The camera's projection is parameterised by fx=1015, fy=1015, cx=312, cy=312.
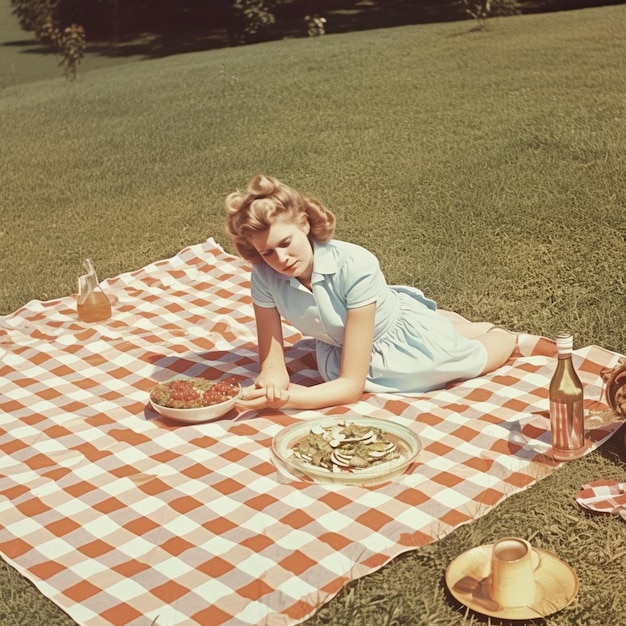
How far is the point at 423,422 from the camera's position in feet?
15.4

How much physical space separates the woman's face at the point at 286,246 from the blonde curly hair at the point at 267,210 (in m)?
0.03

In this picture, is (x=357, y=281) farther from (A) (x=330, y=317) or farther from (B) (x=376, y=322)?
(B) (x=376, y=322)

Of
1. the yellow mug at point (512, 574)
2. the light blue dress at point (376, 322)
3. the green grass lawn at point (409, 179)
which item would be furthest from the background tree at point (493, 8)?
the yellow mug at point (512, 574)

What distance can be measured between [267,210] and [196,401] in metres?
0.97

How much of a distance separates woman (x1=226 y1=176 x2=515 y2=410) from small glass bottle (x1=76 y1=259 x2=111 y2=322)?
5.32 feet

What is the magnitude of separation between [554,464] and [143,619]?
1.84 meters

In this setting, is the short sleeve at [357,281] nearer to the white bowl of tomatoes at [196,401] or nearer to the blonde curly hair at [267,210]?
the blonde curly hair at [267,210]

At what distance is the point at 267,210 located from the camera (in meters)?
4.53

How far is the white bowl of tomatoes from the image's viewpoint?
473 centimetres

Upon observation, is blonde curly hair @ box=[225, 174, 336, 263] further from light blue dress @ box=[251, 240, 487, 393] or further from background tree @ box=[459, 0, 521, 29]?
background tree @ box=[459, 0, 521, 29]

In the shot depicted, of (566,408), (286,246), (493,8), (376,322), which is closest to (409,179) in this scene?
(376,322)

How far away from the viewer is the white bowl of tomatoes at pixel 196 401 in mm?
4734

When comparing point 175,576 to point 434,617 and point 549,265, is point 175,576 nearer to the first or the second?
point 434,617

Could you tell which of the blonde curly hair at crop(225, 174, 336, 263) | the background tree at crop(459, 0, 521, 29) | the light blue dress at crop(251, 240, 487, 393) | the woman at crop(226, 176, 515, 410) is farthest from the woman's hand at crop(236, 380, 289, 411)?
the background tree at crop(459, 0, 521, 29)
